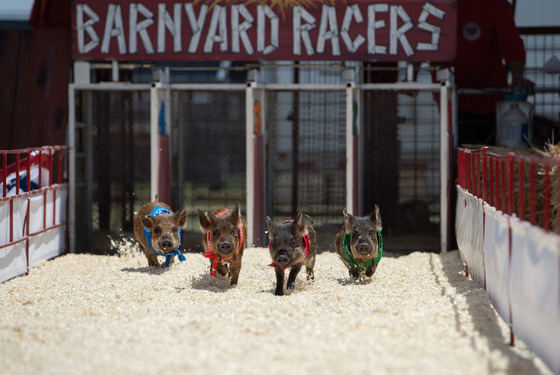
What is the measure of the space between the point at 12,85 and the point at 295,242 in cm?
612

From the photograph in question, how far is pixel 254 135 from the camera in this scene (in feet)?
37.1

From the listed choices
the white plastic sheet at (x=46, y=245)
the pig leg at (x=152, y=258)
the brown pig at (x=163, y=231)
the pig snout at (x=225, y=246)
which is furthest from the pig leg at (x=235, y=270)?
the white plastic sheet at (x=46, y=245)

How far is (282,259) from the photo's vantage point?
7.55 meters

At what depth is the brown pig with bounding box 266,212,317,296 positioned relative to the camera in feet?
25.0

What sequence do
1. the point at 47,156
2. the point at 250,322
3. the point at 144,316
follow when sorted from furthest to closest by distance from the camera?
1. the point at 47,156
2. the point at 144,316
3. the point at 250,322

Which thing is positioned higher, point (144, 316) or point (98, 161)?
point (98, 161)

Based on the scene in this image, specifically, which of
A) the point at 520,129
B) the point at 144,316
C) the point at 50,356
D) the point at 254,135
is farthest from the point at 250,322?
A: the point at 520,129

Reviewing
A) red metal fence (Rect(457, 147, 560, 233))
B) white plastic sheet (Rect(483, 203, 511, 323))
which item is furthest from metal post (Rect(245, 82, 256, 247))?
white plastic sheet (Rect(483, 203, 511, 323))

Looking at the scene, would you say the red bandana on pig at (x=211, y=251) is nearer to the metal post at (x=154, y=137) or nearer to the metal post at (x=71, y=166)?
the metal post at (x=154, y=137)

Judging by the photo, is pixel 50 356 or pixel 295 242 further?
pixel 295 242

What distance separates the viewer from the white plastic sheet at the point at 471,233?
782cm

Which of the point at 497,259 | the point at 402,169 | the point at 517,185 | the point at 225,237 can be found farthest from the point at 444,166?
the point at 497,259

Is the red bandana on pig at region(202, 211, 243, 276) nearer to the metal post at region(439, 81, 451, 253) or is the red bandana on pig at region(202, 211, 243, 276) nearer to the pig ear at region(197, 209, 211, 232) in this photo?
the pig ear at region(197, 209, 211, 232)

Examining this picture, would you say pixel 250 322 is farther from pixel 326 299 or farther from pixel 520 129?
pixel 520 129
